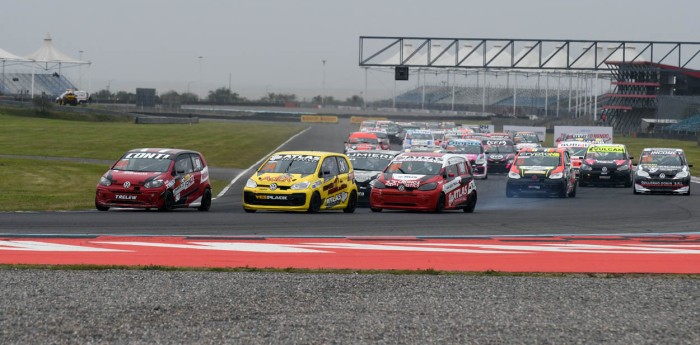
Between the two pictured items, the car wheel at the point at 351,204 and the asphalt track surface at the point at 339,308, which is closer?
the asphalt track surface at the point at 339,308

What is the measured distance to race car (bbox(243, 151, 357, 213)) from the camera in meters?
22.1

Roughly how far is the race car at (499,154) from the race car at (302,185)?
63.7 ft

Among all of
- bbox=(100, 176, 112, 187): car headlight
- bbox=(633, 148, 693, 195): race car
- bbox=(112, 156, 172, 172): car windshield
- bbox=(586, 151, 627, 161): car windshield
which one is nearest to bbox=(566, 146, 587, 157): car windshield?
bbox=(586, 151, 627, 161): car windshield

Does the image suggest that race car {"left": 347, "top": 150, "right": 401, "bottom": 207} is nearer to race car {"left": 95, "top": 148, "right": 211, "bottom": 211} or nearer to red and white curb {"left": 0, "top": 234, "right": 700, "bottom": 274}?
race car {"left": 95, "top": 148, "right": 211, "bottom": 211}

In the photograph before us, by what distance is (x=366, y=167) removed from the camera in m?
26.8

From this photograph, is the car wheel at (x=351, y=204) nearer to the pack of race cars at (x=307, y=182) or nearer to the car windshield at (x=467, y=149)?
the pack of race cars at (x=307, y=182)

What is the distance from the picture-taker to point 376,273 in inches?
499

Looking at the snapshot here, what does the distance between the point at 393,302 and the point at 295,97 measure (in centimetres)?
18784

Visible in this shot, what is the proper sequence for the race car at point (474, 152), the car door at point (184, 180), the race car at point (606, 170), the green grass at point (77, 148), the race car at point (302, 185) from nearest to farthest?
the race car at point (302, 185) → the car door at point (184, 180) → the green grass at point (77, 148) → the race car at point (606, 170) → the race car at point (474, 152)

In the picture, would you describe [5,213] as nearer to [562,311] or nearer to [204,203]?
[204,203]

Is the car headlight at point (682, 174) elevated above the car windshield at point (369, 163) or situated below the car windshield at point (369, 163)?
below

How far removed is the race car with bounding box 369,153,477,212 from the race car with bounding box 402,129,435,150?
24.7 metres

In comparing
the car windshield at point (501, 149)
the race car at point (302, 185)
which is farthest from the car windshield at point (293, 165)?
the car windshield at point (501, 149)

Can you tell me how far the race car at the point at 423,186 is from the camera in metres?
23.0
